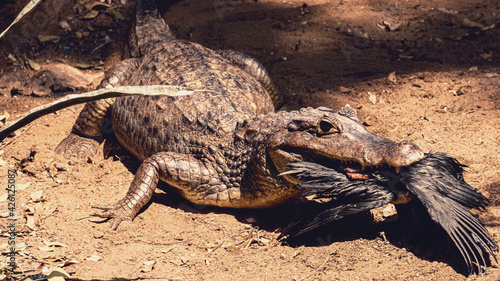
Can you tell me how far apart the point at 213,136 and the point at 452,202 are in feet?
6.18

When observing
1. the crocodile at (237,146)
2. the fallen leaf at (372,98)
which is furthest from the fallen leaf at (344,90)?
the crocodile at (237,146)

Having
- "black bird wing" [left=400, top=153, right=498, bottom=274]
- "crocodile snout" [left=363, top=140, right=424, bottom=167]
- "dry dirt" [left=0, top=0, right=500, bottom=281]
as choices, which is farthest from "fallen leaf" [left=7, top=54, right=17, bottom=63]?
"black bird wing" [left=400, top=153, right=498, bottom=274]

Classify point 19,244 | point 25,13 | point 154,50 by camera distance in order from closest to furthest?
point 25,13, point 19,244, point 154,50

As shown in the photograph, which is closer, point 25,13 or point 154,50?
point 25,13

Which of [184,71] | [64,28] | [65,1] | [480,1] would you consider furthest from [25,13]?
[480,1]

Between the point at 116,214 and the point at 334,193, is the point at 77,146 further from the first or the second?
the point at 334,193

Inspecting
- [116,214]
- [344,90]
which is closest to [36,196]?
[116,214]

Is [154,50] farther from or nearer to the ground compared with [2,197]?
farther from the ground

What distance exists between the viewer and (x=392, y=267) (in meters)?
3.11

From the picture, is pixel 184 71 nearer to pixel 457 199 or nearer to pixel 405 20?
pixel 457 199

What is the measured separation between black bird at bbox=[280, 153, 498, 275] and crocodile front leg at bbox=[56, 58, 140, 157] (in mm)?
2384

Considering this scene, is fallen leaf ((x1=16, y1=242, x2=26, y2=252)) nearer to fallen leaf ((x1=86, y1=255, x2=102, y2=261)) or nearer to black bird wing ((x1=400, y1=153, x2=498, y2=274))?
fallen leaf ((x1=86, y1=255, x2=102, y2=261))

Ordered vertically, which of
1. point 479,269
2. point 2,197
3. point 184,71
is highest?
point 184,71

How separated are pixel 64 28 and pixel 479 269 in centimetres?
595
